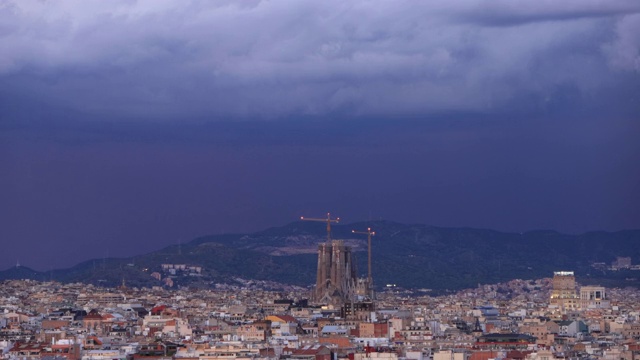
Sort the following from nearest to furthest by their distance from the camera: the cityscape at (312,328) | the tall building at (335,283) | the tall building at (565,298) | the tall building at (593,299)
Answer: the cityscape at (312,328) → the tall building at (593,299) → the tall building at (565,298) → the tall building at (335,283)

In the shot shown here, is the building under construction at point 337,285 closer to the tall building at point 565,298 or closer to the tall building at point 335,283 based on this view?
the tall building at point 335,283

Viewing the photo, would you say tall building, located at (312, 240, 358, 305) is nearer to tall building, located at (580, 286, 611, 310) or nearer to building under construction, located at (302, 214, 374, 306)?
building under construction, located at (302, 214, 374, 306)

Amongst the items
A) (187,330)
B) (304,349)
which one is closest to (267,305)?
(187,330)

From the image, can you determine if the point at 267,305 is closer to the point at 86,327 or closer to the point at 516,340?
the point at 86,327

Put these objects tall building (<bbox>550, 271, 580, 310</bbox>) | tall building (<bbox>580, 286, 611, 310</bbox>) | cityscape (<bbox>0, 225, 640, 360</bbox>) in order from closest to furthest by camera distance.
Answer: cityscape (<bbox>0, 225, 640, 360</bbox>)
tall building (<bbox>580, 286, 611, 310</bbox>)
tall building (<bbox>550, 271, 580, 310</bbox>)

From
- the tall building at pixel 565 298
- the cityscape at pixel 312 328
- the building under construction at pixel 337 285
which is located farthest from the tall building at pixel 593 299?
the building under construction at pixel 337 285

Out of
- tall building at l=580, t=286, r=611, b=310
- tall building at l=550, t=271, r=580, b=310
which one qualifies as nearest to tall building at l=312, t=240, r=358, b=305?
tall building at l=550, t=271, r=580, b=310

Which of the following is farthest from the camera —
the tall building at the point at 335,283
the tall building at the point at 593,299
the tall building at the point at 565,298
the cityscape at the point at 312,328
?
the tall building at the point at 335,283

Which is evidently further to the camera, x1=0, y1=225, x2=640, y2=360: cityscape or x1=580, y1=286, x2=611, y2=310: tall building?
x1=580, y1=286, x2=611, y2=310: tall building

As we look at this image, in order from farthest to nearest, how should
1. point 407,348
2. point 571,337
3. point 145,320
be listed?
1. point 145,320
2. point 571,337
3. point 407,348

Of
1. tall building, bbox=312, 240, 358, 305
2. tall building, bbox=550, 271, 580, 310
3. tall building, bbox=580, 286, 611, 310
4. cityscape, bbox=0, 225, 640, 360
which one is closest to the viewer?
cityscape, bbox=0, 225, 640, 360

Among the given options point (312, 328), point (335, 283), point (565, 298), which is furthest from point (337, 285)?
point (312, 328)
